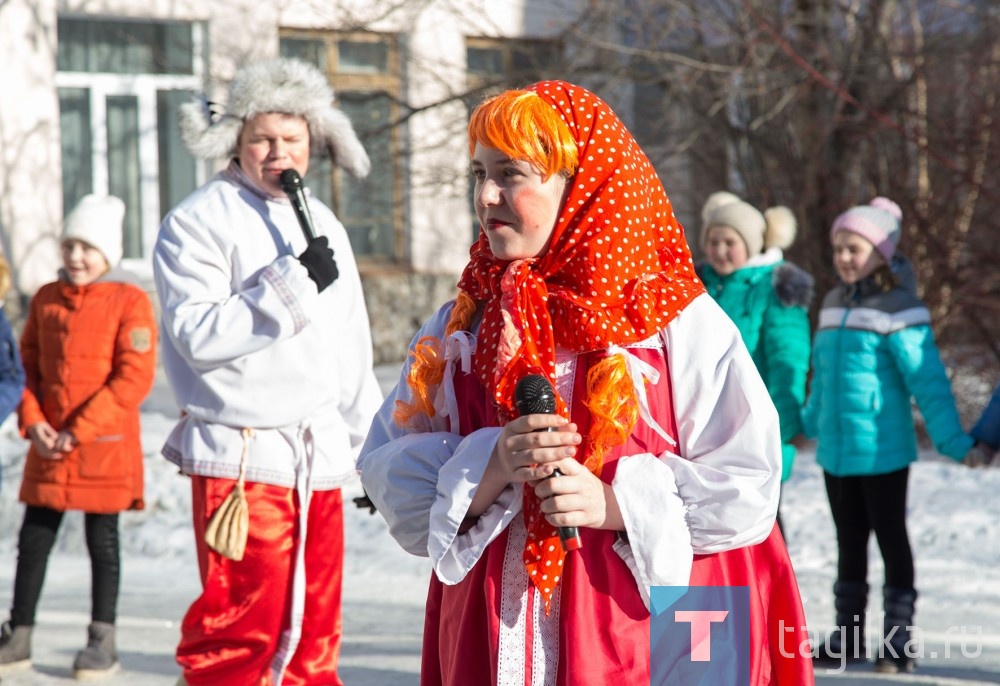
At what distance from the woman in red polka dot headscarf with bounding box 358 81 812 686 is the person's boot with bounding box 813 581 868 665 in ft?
10.1

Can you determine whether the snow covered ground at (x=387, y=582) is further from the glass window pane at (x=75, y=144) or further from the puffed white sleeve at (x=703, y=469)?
the glass window pane at (x=75, y=144)

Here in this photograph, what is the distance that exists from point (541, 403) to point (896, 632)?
3530mm

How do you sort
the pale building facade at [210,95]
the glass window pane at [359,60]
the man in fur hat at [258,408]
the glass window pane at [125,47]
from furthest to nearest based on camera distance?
the glass window pane at [359,60] < the glass window pane at [125,47] < the pale building facade at [210,95] < the man in fur hat at [258,408]

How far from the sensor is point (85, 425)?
17.0ft

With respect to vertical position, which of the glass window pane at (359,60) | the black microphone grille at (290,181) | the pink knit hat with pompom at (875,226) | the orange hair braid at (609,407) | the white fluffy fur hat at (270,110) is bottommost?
the orange hair braid at (609,407)

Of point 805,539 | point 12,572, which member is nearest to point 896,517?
point 805,539

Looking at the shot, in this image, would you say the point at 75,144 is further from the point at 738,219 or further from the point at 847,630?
the point at 847,630

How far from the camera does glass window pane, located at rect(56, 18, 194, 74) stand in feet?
43.8

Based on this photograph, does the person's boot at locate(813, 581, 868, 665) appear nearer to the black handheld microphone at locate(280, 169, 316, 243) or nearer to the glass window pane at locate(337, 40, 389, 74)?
the black handheld microphone at locate(280, 169, 316, 243)

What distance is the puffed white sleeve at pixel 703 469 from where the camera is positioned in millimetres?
2242

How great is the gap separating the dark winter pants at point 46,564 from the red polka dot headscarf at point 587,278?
10.9ft

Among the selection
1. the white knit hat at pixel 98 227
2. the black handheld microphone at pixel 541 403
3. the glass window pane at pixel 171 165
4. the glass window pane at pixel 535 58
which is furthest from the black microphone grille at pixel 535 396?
the glass window pane at pixel 171 165

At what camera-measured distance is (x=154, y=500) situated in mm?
8180

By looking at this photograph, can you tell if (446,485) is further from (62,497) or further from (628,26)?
(628,26)
